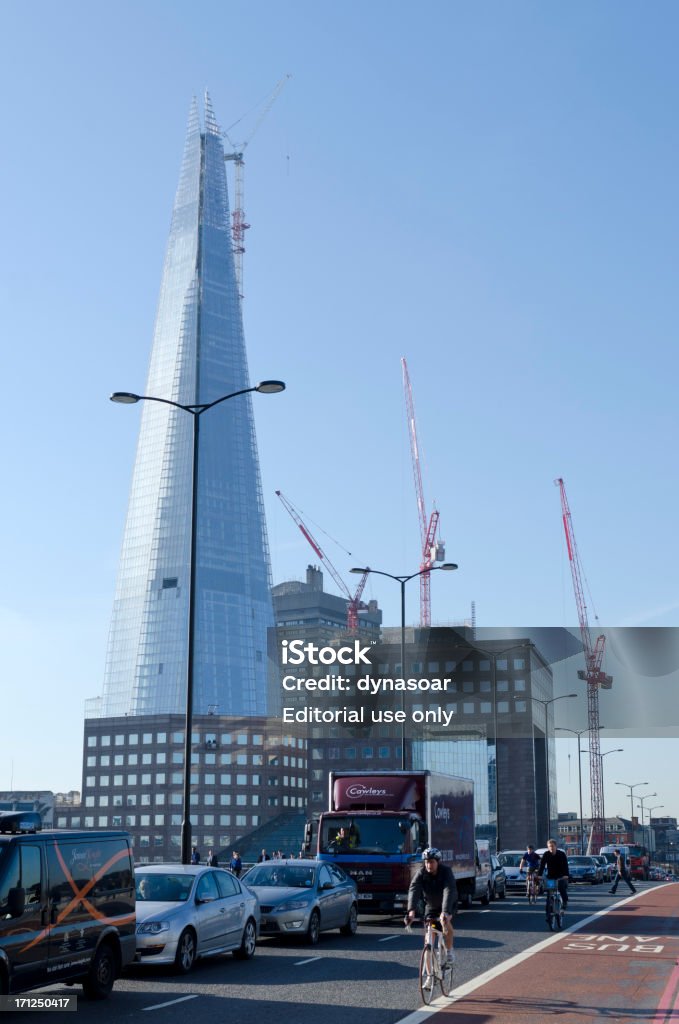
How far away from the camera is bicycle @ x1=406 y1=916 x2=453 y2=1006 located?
15.6 meters

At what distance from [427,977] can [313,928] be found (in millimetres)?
8952

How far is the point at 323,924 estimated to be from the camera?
81.3ft

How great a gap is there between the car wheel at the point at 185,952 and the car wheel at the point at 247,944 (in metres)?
1.88

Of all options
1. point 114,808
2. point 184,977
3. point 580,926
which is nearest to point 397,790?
point 580,926

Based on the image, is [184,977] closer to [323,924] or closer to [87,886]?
[87,886]

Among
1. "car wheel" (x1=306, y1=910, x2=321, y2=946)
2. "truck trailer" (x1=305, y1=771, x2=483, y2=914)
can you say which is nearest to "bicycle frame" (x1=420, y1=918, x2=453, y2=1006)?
"car wheel" (x1=306, y1=910, x2=321, y2=946)

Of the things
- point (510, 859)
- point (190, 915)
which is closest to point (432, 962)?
point (190, 915)

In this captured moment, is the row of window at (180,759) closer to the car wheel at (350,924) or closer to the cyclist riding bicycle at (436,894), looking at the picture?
the car wheel at (350,924)

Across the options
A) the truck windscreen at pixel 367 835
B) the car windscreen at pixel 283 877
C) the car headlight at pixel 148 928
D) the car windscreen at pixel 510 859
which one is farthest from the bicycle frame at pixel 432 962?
the car windscreen at pixel 510 859

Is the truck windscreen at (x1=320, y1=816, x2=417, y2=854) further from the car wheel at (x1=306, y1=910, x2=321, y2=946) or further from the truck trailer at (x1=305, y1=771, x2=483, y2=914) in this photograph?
the car wheel at (x1=306, y1=910, x2=321, y2=946)

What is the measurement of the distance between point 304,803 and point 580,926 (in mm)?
171930

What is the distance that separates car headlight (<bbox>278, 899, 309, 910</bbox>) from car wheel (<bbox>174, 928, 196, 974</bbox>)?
4715 mm

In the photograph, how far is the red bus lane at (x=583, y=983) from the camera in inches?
572

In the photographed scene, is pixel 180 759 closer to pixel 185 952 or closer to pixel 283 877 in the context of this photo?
pixel 283 877
